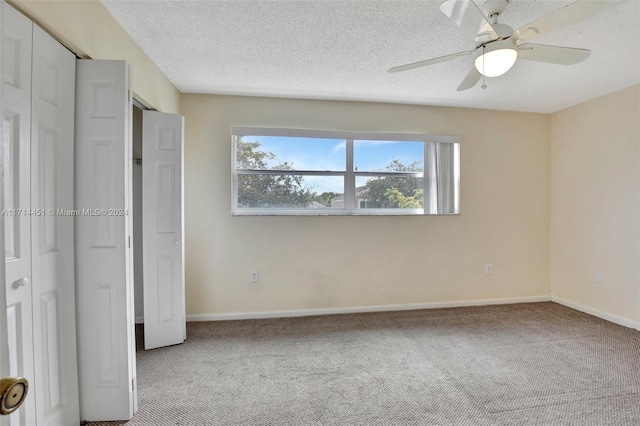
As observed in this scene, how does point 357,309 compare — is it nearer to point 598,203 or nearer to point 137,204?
point 137,204

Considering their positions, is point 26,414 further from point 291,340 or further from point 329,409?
point 291,340

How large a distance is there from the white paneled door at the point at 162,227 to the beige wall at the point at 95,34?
27 cm

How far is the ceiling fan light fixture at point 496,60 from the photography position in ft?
5.30

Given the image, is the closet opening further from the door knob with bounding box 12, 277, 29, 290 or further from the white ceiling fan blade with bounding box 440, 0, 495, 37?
the white ceiling fan blade with bounding box 440, 0, 495, 37

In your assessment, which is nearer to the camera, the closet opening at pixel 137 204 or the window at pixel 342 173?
the closet opening at pixel 137 204

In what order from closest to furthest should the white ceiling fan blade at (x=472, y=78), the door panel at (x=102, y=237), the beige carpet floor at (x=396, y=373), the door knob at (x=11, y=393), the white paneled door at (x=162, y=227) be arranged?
1. the door knob at (x=11, y=393)
2. the door panel at (x=102, y=237)
3. the beige carpet floor at (x=396, y=373)
4. the white ceiling fan blade at (x=472, y=78)
5. the white paneled door at (x=162, y=227)

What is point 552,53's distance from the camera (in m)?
1.70

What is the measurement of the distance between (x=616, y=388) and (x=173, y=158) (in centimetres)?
373

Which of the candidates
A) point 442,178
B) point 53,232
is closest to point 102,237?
point 53,232

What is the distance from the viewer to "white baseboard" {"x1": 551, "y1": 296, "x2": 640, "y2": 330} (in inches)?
115

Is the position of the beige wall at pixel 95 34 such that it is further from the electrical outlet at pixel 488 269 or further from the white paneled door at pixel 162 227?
the electrical outlet at pixel 488 269

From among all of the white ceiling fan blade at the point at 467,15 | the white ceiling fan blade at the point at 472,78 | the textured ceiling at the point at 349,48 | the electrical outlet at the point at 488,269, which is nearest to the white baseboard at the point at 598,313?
the electrical outlet at the point at 488,269

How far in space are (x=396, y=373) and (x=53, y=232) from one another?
232cm

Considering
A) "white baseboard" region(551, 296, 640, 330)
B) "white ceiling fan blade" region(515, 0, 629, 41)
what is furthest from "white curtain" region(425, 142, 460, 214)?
"white ceiling fan blade" region(515, 0, 629, 41)
